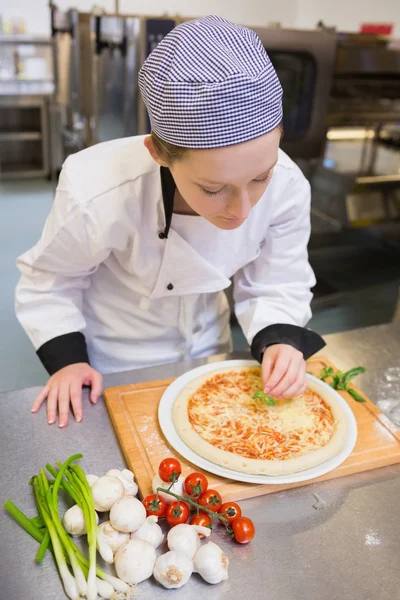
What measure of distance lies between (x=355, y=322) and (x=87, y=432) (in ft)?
7.88

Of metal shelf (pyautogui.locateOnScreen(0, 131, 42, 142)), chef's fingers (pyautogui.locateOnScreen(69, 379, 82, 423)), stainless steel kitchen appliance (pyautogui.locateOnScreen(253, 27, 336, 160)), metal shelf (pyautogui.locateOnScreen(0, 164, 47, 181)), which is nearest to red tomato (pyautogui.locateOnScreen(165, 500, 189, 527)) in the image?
chef's fingers (pyautogui.locateOnScreen(69, 379, 82, 423))

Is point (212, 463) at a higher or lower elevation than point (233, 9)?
lower

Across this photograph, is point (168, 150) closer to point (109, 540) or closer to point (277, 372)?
point (277, 372)

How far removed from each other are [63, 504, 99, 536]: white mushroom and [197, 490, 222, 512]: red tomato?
0.60 feet

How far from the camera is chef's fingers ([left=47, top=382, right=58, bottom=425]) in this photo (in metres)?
1.10

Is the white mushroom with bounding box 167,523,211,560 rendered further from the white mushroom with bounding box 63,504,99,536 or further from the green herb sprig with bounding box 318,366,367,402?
the green herb sprig with bounding box 318,366,367,402

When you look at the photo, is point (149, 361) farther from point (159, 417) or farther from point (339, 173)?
point (339, 173)

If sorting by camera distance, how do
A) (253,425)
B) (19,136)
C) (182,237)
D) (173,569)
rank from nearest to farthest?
(173,569)
(253,425)
(182,237)
(19,136)

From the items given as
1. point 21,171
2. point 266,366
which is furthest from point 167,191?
point 21,171

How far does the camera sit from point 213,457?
98 cm

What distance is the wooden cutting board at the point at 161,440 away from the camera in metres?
0.96

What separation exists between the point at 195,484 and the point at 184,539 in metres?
0.09

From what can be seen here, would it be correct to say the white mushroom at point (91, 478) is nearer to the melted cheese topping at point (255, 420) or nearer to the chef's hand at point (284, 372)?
the melted cheese topping at point (255, 420)

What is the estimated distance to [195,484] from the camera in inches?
34.9
